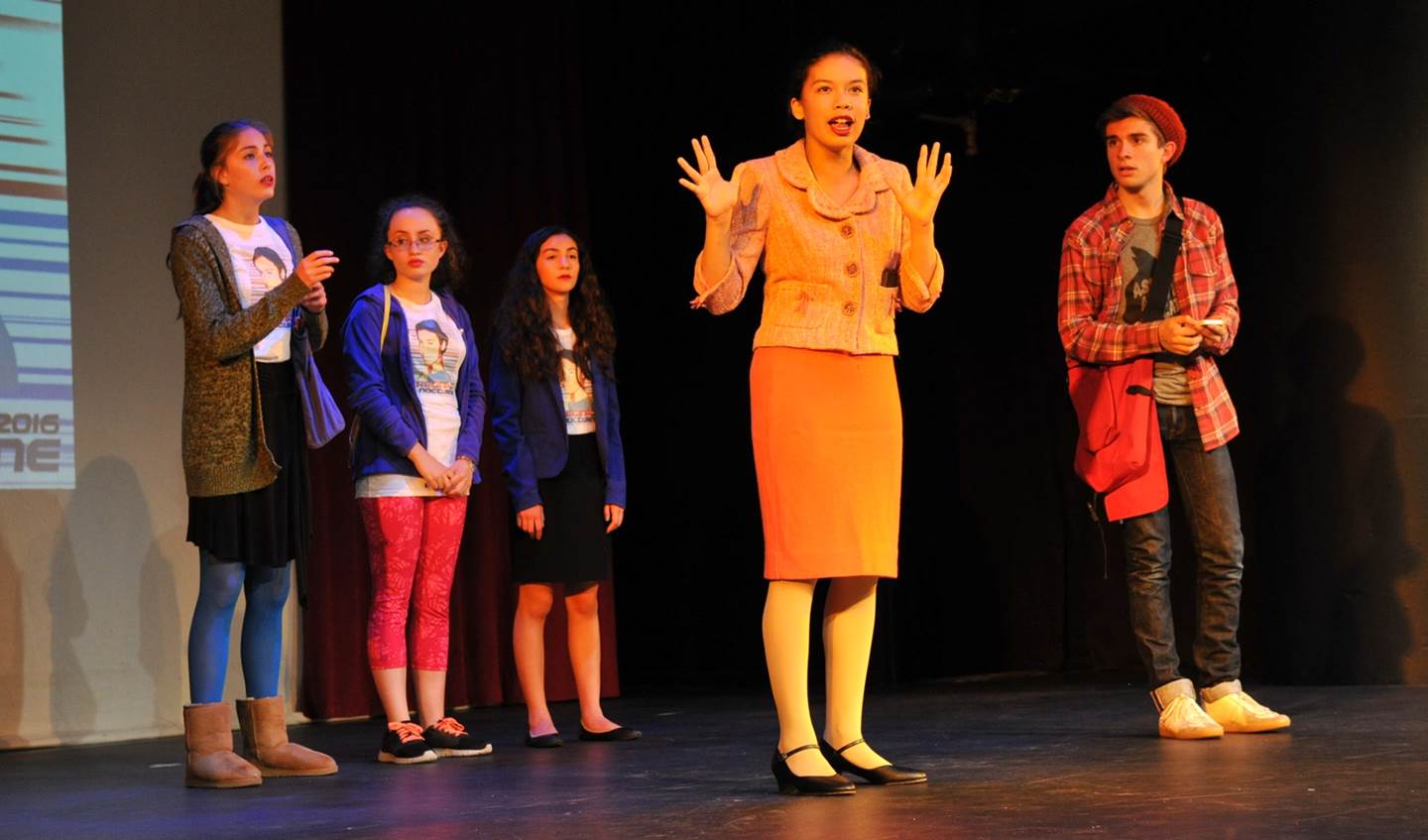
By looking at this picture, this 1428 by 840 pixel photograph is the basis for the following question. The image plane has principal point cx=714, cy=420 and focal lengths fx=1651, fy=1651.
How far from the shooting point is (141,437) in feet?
17.6

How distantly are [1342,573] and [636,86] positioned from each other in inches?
135

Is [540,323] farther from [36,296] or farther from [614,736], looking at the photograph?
[36,296]

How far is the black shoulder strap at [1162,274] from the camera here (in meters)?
4.03

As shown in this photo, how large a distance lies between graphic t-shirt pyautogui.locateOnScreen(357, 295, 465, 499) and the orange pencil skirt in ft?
4.46

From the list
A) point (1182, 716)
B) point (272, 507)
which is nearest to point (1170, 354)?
point (1182, 716)

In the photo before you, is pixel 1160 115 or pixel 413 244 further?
pixel 413 244

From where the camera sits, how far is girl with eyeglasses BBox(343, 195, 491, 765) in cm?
412

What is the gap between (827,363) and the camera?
307cm

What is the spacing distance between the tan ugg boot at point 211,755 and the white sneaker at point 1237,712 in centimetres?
223

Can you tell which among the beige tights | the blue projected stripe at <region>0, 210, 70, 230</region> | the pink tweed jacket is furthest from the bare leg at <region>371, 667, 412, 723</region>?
the blue projected stripe at <region>0, 210, 70, 230</region>

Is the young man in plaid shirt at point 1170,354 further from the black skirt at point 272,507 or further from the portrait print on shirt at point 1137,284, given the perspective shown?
the black skirt at point 272,507

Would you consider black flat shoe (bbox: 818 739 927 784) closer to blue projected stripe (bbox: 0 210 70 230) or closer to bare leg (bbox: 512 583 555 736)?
bare leg (bbox: 512 583 555 736)

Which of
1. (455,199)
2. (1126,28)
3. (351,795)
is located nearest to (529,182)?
(455,199)

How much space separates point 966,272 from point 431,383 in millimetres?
3239
